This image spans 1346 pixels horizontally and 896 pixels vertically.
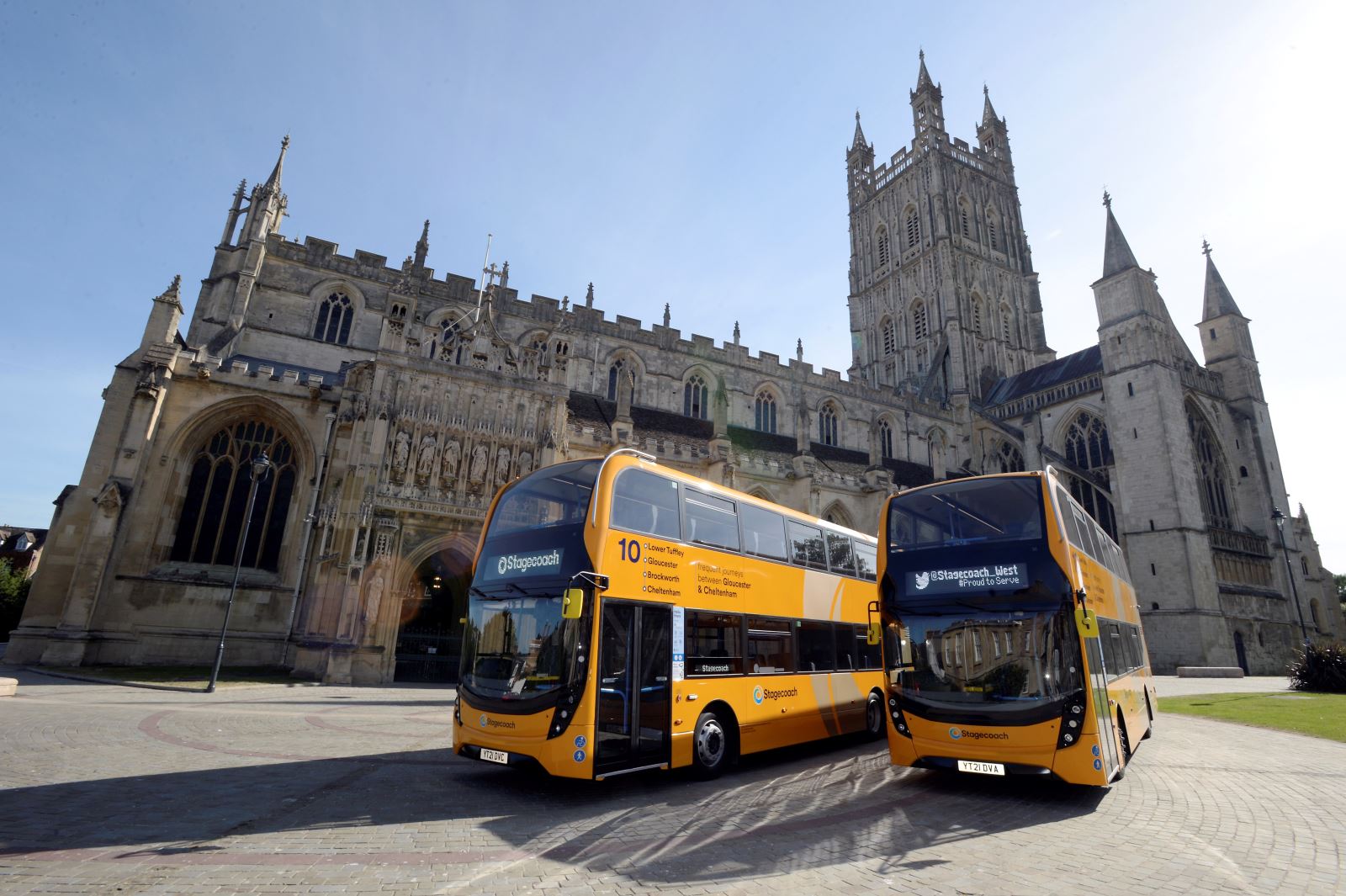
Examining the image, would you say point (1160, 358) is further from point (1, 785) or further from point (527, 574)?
point (1, 785)

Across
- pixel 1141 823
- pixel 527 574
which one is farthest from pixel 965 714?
pixel 527 574

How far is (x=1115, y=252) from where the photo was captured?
3681cm

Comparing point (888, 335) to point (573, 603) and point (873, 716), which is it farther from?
point (573, 603)

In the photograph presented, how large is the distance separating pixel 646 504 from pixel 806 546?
3.81m

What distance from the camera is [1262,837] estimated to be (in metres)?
5.78

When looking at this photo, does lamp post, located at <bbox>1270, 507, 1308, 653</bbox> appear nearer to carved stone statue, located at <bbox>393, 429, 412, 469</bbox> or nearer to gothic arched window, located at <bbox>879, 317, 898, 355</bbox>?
gothic arched window, located at <bbox>879, 317, 898, 355</bbox>

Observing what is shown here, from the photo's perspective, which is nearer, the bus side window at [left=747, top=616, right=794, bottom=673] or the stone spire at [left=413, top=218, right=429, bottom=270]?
the bus side window at [left=747, top=616, right=794, bottom=673]

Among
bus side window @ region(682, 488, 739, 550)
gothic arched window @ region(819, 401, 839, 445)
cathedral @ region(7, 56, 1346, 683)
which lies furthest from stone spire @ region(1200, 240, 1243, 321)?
bus side window @ region(682, 488, 739, 550)

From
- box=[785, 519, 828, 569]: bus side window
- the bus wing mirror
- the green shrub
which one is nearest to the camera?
the bus wing mirror

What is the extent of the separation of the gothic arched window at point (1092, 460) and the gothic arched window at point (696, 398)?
2164 cm

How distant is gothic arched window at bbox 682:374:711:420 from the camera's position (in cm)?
3241

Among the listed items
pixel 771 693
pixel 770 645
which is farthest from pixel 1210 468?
pixel 771 693

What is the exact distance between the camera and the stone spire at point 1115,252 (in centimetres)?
3609

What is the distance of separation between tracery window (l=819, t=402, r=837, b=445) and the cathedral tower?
11195 millimetres
